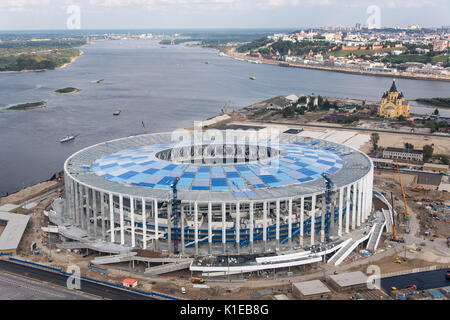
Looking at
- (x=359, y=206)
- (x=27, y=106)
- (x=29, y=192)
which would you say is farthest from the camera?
(x=27, y=106)

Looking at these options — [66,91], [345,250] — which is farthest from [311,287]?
[66,91]

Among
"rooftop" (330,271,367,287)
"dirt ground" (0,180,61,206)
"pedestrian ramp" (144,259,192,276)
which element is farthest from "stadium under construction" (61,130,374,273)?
"dirt ground" (0,180,61,206)

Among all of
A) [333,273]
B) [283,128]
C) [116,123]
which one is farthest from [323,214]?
[116,123]

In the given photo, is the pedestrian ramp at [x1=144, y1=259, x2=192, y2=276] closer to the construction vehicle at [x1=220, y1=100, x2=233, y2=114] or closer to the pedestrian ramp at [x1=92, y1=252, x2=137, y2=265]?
the pedestrian ramp at [x1=92, y1=252, x2=137, y2=265]

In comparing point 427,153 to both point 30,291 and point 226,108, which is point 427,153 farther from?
point 30,291

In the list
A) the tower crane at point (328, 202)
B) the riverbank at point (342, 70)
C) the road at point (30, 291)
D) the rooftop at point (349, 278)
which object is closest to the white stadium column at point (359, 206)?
the tower crane at point (328, 202)

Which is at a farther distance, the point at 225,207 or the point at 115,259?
the point at 225,207
